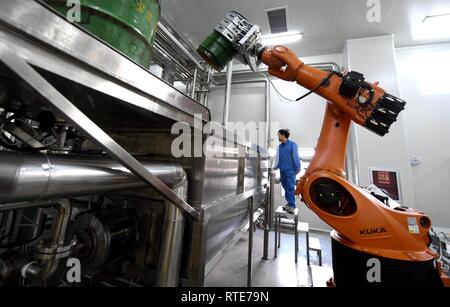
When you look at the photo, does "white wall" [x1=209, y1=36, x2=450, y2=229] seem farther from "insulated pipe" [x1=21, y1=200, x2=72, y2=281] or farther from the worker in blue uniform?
"insulated pipe" [x1=21, y1=200, x2=72, y2=281]

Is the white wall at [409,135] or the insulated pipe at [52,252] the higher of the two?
the white wall at [409,135]

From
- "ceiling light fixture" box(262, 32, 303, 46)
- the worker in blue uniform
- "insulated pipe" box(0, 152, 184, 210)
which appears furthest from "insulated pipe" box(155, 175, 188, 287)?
"ceiling light fixture" box(262, 32, 303, 46)

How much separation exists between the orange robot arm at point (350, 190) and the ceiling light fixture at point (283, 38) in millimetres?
2274

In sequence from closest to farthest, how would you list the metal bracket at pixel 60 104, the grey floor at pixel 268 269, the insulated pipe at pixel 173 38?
1. the metal bracket at pixel 60 104
2. the grey floor at pixel 268 269
3. the insulated pipe at pixel 173 38

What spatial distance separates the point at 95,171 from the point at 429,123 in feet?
13.7

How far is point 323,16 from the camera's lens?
2.49 m

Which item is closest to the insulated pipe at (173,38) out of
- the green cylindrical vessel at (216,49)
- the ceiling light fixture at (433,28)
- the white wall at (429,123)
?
the green cylindrical vessel at (216,49)

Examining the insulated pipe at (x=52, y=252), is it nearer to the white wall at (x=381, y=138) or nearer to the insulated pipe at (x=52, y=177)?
the insulated pipe at (x=52, y=177)

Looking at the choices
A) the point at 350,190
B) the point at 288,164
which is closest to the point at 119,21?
the point at 350,190

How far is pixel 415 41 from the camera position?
2881mm

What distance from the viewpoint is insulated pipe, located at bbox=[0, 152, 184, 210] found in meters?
0.33

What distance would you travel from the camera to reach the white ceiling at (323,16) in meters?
2.29
